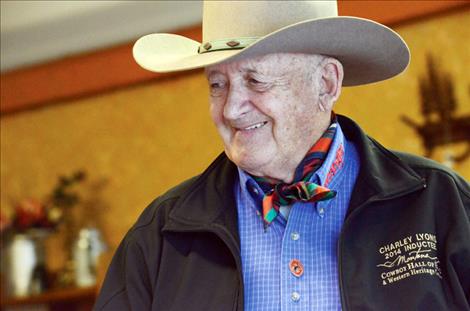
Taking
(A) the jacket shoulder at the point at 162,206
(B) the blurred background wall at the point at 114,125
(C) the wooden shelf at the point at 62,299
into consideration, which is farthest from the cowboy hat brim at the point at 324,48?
(C) the wooden shelf at the point at 62,299

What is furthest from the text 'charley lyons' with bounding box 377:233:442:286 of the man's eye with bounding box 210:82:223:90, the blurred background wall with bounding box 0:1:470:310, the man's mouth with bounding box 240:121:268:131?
the blurred background wall with bounding box 0:1:470:310

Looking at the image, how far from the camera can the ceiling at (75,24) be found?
4.82m

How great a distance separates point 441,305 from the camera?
1.75 meters

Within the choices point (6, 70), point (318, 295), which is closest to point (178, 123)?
point (6, 70)

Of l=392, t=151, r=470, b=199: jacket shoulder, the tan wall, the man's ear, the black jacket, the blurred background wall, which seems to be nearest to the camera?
the black jacket

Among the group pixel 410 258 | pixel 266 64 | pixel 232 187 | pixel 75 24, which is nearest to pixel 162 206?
pixel 232 187

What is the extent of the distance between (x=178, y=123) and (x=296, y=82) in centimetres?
293

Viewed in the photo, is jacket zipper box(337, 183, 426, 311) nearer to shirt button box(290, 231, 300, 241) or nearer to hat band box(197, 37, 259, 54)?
shirt button box(290, 231, 300, 241)

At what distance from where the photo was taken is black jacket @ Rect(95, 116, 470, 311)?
5.90ft

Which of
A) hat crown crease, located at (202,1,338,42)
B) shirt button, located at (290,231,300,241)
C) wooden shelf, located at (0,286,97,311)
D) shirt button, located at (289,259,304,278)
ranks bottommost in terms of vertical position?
shirt button, located at (289,259,304,278)

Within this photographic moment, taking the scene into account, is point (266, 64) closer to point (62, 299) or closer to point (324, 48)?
point (324, 48)

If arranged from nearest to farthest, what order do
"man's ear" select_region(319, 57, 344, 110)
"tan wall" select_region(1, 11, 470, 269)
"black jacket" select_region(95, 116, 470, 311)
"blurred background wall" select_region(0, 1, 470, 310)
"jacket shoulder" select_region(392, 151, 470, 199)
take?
1. "black jacket" select_region(95, 116, 470, 311)
2. "jacket shoulder" select_region(392, 151, 470, 199)
3. "man's ear" select_region(319, 57, 344, 110)
4. "blurred background wall" select_region(0, 1, 470, 310)
5. "tan wall" select_region(1, 11, 470, 269)

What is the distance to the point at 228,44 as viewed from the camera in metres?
1.98

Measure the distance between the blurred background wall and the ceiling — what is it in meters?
0.02
